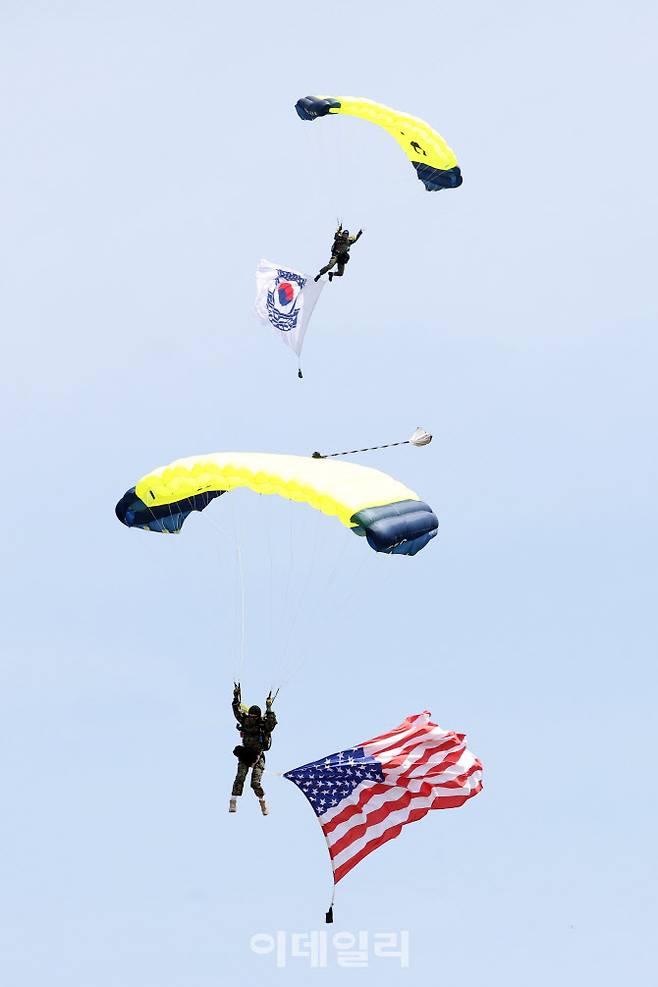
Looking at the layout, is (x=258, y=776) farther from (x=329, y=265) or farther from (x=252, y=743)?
(x=329, y=265)

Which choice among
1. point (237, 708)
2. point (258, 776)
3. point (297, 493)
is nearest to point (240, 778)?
point (258, 776)

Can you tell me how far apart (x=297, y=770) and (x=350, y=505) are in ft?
16.5

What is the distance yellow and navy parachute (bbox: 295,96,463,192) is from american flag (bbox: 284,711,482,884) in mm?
10121

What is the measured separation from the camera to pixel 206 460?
121 ft

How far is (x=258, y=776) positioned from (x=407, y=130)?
12164mm

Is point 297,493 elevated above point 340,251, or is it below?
below

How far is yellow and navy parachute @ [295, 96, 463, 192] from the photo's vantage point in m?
39.9

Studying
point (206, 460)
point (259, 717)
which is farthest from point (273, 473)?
point (259, 717)

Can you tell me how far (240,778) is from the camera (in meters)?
35.8

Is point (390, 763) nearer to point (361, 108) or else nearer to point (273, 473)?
point (273, 473)

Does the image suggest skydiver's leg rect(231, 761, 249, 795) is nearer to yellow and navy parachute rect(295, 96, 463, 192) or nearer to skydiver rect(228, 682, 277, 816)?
skydiver rect(228, 682, 277, 816)

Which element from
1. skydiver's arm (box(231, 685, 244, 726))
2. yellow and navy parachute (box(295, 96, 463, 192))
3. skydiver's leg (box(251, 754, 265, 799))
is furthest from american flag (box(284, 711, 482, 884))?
yellow and navy parachute (box(295, 96, 463, 192))

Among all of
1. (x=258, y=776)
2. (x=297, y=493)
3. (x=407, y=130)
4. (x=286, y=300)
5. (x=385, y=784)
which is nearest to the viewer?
(x=297, y=493)

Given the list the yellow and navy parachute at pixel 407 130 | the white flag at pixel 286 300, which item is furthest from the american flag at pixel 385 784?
the yellow and navy parachute at pixel 407 130
